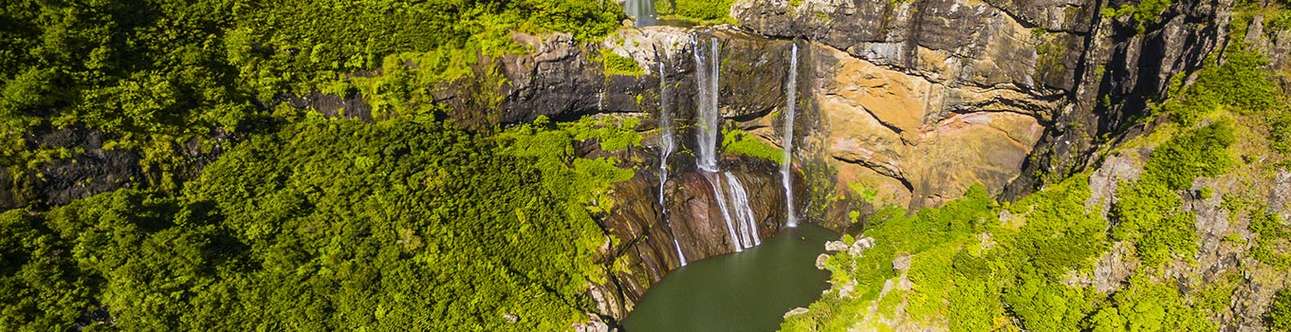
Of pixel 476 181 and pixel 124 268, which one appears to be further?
pixel 476 181

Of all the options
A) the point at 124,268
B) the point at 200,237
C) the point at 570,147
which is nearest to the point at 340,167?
the point at 200,237

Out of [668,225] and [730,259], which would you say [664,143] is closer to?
[668,225]

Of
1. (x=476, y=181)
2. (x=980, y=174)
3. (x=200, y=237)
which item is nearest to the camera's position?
(x=200, y=237)

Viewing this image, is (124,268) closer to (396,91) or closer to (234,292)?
(234,292)

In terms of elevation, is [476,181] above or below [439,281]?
above

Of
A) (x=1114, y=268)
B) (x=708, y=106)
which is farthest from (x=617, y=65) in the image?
(x=1114, y=268)

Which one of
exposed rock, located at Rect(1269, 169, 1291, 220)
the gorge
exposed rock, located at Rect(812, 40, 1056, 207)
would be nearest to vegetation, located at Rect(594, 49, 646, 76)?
the gorge

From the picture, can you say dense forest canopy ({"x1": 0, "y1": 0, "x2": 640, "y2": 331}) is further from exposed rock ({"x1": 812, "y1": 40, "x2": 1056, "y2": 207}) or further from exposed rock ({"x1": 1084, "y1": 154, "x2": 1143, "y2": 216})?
exposed rock ({"x1": 1084, "y1": 154, "x2": 1143, "y2": 216})

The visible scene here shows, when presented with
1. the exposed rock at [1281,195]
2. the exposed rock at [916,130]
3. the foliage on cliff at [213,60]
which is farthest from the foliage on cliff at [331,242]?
the exposed rock at [1281,195]
